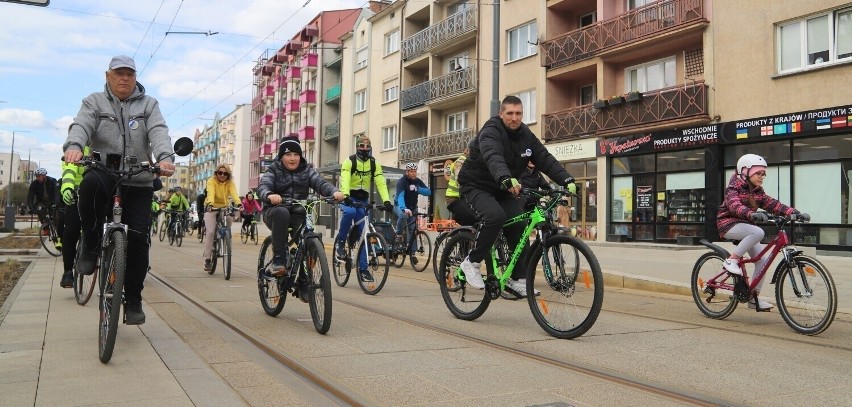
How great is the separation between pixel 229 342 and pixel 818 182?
56.5ft

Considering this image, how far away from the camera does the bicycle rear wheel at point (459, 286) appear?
20.7 feet

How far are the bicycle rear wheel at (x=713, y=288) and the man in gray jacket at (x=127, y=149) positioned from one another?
526 cm

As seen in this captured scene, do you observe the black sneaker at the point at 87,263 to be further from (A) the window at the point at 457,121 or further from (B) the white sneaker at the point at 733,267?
(A) the window at the point at 457,121

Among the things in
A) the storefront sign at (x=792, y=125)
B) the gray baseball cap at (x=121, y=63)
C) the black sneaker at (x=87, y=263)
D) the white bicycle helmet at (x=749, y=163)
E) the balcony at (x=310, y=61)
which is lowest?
the black sneaker at (x=87, y=263)

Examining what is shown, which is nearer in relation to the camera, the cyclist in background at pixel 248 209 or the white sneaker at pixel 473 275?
the white sneaker at pixel 473 275

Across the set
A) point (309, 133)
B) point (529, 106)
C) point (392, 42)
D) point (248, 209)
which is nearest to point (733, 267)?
point (248, 209)

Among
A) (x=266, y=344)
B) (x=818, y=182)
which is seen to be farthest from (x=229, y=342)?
(x=818, y=182)

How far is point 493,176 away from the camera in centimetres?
570

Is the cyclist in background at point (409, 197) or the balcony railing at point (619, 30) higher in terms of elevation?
the balcony railing at point (619, 30)

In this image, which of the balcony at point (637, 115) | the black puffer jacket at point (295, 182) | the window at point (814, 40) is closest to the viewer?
the black puffer jacket at point (295, 182)

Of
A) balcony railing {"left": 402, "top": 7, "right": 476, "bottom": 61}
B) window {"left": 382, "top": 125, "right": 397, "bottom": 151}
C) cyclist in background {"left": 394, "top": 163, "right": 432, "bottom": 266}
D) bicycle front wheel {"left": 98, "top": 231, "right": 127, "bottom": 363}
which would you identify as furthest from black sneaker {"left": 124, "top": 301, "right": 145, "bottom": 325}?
window {"left": 382, "top": 125, "right": 397, "bottom": 151}

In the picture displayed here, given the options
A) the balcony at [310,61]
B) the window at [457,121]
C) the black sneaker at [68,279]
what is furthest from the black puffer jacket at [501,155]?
the balcony at [310,61]

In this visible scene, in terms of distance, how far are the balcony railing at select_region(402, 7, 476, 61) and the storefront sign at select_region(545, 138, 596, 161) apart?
843 cm

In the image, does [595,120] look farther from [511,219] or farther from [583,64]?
[511,219]
